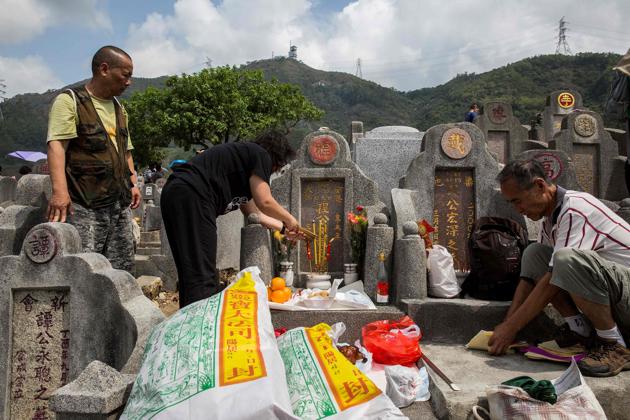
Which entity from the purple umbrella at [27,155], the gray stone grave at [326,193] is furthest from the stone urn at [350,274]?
the purple umbrella at [27,155]

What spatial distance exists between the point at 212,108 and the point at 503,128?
52.4 ft

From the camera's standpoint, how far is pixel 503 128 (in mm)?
14219

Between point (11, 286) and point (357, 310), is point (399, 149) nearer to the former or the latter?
point (357, 310)

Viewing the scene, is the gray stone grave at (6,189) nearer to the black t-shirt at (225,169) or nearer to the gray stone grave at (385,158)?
the gray stone grave at (385,158)

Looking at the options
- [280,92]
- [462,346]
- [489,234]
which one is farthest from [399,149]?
[280,92]

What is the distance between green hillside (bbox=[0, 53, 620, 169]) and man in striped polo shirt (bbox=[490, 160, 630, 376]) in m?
16.7

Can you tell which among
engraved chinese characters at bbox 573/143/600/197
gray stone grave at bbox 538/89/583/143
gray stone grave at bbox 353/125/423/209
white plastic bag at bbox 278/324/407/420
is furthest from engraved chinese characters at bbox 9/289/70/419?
gray stone grave at bbox 538/89/583/143

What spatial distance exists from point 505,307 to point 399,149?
197 inches

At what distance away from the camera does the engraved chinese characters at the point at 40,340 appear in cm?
274

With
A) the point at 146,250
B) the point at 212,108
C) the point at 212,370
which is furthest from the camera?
the point at 212,108

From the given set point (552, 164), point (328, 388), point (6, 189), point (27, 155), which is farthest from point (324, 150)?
point (27, 155)

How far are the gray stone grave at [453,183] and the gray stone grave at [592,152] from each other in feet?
22.6

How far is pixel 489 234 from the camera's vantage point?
3.82m

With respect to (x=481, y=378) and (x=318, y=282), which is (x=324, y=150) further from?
(x=481, y=378)
